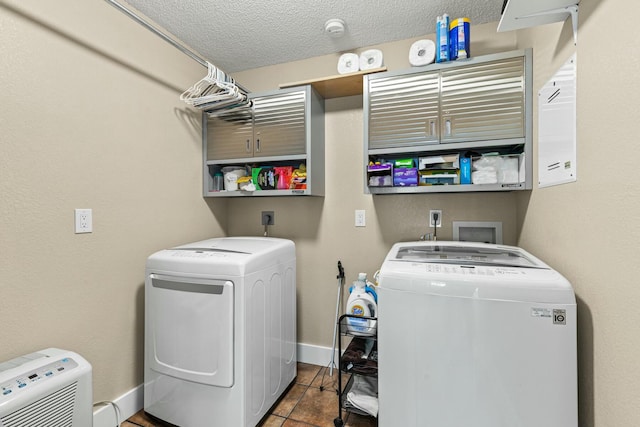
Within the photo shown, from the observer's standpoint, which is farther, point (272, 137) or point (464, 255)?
point (272, 137)

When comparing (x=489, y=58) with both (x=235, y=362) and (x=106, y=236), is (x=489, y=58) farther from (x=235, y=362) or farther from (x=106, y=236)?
(x=106, y=236)

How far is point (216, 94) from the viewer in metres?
2.05

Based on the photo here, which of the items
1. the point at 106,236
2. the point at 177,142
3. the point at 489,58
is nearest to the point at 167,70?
the point at 177,142

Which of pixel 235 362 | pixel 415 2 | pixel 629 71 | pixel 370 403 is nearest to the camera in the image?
pixel 629 71

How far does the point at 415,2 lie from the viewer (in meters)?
1.77

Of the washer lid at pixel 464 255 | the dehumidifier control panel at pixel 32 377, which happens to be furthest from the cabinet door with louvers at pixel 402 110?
the dehumidifier control panel at pixel 32 377

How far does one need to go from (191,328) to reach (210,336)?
0.42ft

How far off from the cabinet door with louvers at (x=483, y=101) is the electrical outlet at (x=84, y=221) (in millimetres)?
2066

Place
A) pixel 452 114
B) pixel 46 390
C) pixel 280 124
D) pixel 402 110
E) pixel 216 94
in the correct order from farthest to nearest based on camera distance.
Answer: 1. pixel 280 124
2. pixel 216 94
3. pixel 402 110
4. pixel 452 114
5. pixel 46 390

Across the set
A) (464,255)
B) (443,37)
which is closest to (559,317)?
(464,255)

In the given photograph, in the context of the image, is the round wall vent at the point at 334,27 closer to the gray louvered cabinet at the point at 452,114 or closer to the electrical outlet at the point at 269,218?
the gray louvered cabinet at the point at 452,114

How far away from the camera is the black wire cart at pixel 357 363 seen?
163 cm

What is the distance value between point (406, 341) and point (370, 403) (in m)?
0.71

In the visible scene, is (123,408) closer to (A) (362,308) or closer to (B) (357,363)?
(B) (357,363)
